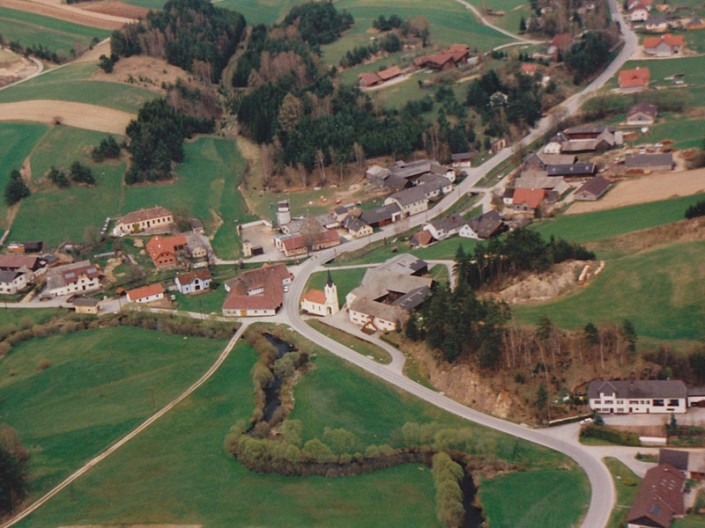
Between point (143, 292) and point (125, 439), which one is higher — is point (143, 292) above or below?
above

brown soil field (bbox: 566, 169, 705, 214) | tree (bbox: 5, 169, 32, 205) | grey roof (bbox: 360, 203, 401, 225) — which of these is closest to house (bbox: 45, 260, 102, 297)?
tree (bbox: 5, 169, 32, 205)

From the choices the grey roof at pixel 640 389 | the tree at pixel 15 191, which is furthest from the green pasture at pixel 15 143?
the grey roof at pixel 640 389

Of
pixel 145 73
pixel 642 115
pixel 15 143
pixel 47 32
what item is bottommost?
pixel 642 115

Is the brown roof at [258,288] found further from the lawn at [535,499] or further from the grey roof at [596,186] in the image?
the grey roof at [596,186]

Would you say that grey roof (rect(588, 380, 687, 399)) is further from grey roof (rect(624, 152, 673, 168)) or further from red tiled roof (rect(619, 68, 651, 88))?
red tiled roof (rect(619, 68, 651, 88))

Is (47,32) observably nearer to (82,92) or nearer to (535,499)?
(82,92)

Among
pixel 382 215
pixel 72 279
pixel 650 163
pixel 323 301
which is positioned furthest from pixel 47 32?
pixel 650 163

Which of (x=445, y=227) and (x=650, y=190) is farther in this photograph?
(x=445, y=227)
